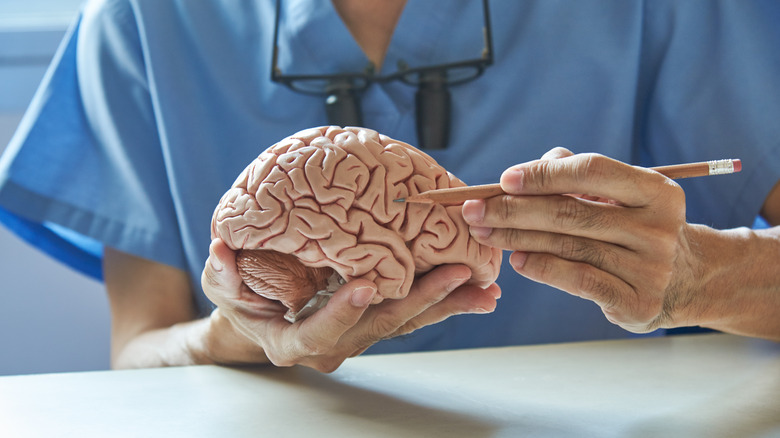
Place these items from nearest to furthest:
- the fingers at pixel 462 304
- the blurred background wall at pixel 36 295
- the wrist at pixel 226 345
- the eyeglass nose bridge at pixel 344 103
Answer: the fingers at pixel 462 304 → the wrist at pixel 226 345 → the eyeglass nose bridge at pixel 344 103 → the blurred background wall at pixel 36 295

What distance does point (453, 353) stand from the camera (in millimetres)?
914

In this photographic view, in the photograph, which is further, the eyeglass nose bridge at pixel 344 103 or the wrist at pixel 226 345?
the eyeglass nose bridge at pixel 344 103

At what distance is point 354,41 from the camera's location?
114cm

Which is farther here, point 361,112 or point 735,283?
point 361,112

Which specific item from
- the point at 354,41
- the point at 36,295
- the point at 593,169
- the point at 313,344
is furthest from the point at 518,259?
the point at 36,295

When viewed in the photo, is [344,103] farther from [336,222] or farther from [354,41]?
[336,222]

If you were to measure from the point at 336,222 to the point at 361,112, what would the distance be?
45 centimetres

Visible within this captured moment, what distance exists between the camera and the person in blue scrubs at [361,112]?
3.69 ft

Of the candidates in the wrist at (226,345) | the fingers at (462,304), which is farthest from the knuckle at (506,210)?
the wrist at (226,345)

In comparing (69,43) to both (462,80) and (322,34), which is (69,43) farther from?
(462,80)

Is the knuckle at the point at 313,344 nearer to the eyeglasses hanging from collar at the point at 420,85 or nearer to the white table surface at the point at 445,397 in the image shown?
the white table surface at the point at 445,397

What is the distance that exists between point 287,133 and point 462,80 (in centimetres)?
33

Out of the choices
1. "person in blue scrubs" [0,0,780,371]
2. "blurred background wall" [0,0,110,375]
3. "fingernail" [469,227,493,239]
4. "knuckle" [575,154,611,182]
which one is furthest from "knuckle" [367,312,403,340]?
"blurred background wall" [0,0,110,375]

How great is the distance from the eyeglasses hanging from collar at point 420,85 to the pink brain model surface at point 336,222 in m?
0.37
